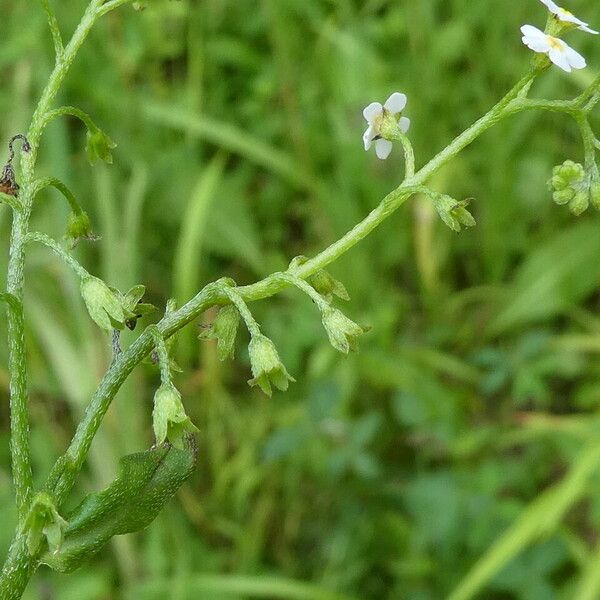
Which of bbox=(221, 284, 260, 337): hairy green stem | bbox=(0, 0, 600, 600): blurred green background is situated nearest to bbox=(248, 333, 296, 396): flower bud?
bbox=(221, 284, 260, 337): hairy green stem

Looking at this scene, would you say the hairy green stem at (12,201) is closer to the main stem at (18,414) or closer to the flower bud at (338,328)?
the main stem at (18,414)

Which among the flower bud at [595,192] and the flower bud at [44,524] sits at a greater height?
the flower bud at [595,192]

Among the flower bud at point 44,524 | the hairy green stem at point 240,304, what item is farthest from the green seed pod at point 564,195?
the flower bud at point 44,524

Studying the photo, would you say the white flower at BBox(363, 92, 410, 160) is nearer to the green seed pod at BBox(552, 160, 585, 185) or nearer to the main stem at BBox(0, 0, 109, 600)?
the green seed pod at BBox(552, 160, 585, 185)

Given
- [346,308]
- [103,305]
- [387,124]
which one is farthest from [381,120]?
[346,308]

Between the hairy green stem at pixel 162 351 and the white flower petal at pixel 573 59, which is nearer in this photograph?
the hairy green stem at pixel 162 351

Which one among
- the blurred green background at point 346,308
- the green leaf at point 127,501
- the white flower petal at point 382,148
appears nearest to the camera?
the green leaf at point 127,501

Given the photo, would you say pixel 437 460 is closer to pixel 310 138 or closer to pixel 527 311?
pixel 527 311

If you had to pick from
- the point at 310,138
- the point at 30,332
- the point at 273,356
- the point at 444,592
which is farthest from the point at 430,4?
the point at 273,356
